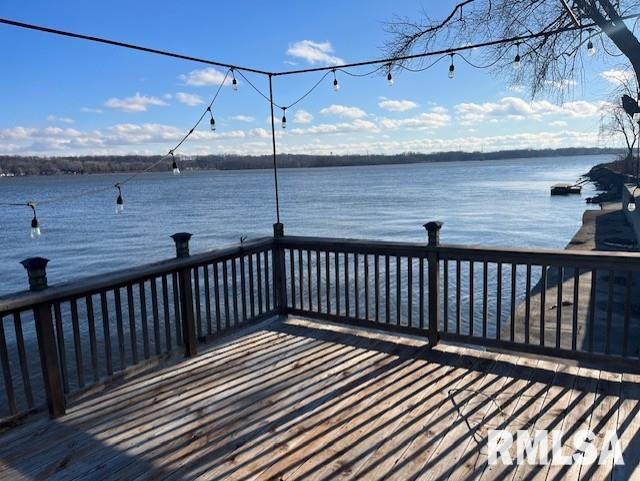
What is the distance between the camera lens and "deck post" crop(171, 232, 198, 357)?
13.0ft

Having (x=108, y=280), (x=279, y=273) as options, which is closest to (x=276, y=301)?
(x=279, y=273)

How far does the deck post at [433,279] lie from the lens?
401 centimetres

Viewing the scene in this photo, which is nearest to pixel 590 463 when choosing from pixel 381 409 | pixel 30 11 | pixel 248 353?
pixel 381 409

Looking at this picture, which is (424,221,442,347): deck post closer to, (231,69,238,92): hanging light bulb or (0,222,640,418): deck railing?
(0,222,640,418): deck railing

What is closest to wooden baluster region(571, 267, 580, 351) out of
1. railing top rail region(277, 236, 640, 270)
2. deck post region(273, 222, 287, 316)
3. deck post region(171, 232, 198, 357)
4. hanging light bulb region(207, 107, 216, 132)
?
railing top rail region(277, 236, 640, 270)

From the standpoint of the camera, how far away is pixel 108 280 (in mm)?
3350

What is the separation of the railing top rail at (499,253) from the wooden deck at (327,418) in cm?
77

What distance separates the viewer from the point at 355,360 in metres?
3.91

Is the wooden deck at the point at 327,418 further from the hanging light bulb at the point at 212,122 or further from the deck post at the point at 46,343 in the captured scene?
the hanging light bulb at the point at 212,122

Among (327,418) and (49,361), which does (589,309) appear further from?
(49,361)

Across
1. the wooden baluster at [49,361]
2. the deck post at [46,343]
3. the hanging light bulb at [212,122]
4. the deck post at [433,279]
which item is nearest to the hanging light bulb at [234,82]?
the hanging light bulb at [212,122]

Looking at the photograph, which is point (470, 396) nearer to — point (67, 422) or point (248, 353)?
point (248, 353)

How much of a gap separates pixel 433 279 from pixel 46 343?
9.16 feet

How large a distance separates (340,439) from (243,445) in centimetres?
54
